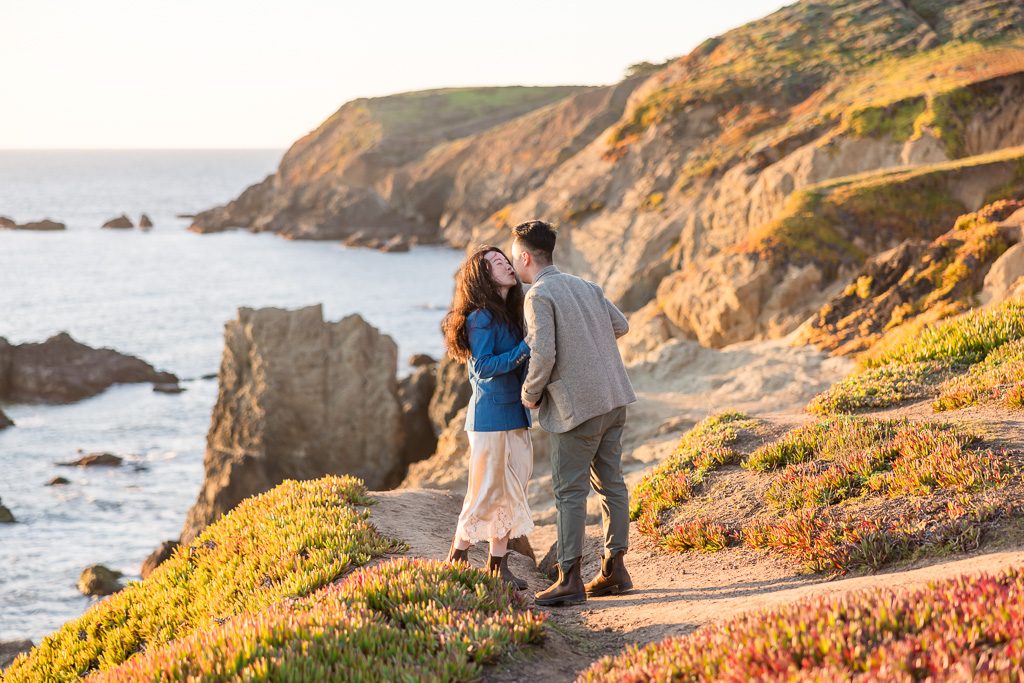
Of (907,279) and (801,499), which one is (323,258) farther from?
(801,499)

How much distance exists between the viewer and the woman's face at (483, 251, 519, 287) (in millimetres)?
5891

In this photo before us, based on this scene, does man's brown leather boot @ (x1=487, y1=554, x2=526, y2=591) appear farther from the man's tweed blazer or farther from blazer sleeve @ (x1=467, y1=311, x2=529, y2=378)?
blazer sleeve @ (x1=467, y1=311, x2=529, y2=378)

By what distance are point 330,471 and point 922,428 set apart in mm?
17777

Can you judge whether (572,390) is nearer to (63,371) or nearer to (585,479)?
(585,479)

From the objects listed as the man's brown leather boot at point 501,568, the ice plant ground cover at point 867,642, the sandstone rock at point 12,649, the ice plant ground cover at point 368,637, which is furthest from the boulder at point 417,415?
the ice plant ground cover at point 867,642

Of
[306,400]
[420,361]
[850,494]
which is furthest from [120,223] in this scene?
[850,494]

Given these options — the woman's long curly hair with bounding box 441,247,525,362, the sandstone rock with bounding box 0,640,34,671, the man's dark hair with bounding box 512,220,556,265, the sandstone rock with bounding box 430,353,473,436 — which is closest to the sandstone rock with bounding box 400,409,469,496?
the sandstone rock with bounding box 430,353,473,436

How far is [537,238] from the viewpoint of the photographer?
18.8 feet

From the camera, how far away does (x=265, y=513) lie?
7.69 metres

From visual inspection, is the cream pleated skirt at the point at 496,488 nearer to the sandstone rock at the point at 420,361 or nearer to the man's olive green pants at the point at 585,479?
the man's olive green pants at the point at 585,479

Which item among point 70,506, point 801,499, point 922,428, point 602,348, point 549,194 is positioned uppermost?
point 549,194

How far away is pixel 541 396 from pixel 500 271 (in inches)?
39.9

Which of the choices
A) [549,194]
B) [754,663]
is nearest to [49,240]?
[549,194]

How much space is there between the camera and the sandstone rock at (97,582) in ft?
56.8
